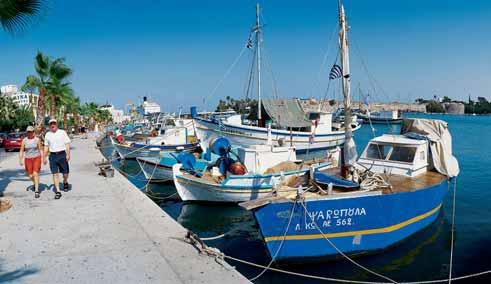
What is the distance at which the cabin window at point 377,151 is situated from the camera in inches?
497

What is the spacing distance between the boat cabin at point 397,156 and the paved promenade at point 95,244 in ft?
24.0

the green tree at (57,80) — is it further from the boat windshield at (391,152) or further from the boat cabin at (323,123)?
the boat windshield at (391,152)

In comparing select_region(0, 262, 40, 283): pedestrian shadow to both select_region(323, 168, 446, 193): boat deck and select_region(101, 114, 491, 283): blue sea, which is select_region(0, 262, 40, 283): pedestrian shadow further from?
select_region(323, 168, 446, 193): boat deck

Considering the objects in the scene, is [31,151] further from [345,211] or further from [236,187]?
[345,211]

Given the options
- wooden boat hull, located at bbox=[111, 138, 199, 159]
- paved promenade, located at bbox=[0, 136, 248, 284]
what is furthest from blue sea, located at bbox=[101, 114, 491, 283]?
wooden boat hull, located at bbox=[111, 138, 199, 159]

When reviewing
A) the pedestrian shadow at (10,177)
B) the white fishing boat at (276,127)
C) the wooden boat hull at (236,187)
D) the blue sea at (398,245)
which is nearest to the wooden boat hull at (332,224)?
the blue sea at (398,245)

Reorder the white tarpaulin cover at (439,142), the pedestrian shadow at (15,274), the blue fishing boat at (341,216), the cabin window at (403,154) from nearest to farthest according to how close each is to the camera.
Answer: the pedestrian shadow at (15,274)
the blue fishing boat at (341,216)
the cabin window at (403,154)
the white tarpaulin cover at (439,142)

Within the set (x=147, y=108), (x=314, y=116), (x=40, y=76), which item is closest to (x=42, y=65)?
(x=40, y=76)

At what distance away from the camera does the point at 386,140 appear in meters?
12.7

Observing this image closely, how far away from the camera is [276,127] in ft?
96.3

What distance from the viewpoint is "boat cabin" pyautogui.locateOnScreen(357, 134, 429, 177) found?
11984 millimetres

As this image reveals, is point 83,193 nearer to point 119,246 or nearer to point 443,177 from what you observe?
point 119,246

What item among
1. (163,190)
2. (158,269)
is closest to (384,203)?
(158,269)

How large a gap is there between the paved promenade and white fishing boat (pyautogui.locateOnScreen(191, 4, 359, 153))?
17.0m
